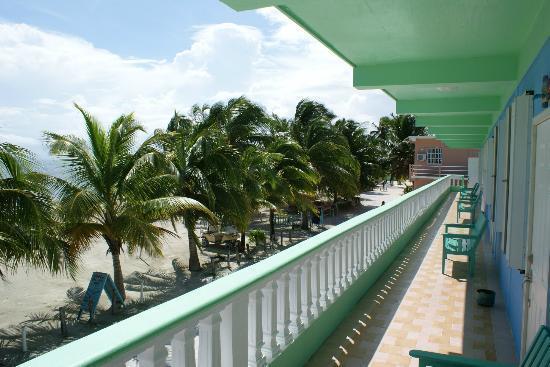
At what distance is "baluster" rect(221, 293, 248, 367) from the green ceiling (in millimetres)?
1905

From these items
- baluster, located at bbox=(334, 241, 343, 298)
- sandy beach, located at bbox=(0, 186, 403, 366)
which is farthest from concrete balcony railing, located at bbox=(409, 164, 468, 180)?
baluster, located at bbox=(334, 241, 343, 298)

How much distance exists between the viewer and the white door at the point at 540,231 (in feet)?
9.77

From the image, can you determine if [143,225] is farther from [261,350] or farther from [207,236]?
[207,236]

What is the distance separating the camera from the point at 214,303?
2.04 metres

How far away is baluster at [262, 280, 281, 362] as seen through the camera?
2889 mm

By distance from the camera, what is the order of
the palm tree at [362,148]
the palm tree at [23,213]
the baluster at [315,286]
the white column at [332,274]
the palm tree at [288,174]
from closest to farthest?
the baluster at [315,286] < the white column at [332,274] < the palm tree at [23,213] < the palm tree at [288,174] < the palm tree at [362,148]

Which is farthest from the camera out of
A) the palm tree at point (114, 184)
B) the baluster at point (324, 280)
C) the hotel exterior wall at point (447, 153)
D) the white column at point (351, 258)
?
the hotel exterior wall at point (447, 153)

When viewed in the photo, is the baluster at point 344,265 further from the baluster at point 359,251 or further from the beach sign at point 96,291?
the beach sign at point 96,291

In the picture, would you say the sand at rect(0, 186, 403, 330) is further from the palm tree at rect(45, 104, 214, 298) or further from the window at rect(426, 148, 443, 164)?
the window at rect(426, 148, 443, 164)

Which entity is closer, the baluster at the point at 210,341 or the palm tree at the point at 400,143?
the baluster at the point at 210,341

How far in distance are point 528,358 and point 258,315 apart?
1.63 meters

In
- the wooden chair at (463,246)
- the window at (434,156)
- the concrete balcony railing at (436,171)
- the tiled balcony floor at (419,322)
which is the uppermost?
the window at (434,156)

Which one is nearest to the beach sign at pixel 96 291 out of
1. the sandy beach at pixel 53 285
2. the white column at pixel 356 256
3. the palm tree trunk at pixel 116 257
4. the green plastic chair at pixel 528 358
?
the palm tree trunk at pixel 116 257

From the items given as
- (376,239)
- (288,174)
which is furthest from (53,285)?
(376,239)
